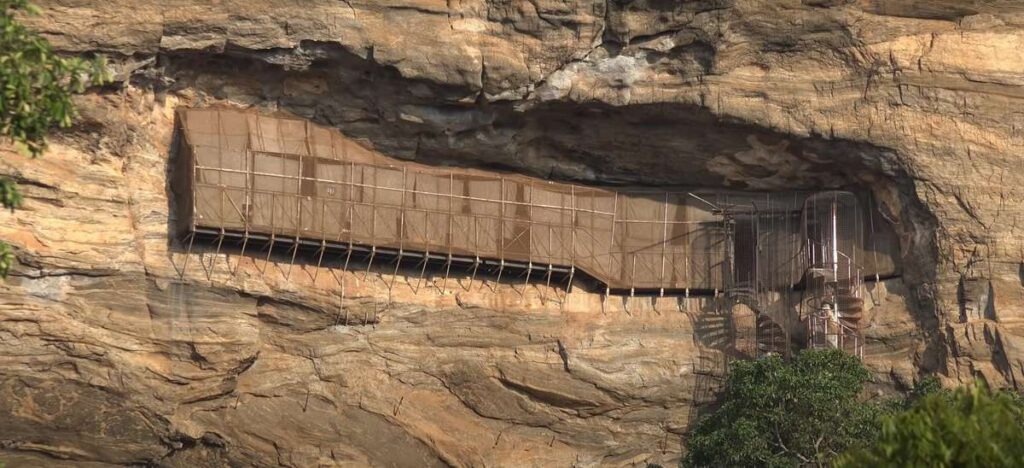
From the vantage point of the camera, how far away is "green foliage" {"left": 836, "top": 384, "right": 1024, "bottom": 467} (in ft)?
41.8

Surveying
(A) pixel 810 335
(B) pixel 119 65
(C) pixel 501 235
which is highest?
(B) pixel 119 65

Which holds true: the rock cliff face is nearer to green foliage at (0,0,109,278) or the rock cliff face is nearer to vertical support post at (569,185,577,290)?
vertical support post at (569,185,577,290)

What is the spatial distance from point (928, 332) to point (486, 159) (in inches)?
327

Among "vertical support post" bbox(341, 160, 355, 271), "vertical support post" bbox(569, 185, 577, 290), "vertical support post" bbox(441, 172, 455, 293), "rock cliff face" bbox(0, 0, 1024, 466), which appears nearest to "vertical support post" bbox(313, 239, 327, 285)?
"rock cliff face" bbox(0, 0, 1024, 466)

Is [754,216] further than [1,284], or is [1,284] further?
[754,216]

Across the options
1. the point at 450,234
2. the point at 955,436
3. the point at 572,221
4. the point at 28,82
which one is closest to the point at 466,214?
the point at 450,234

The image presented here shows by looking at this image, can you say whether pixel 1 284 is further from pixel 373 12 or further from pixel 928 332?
pixel 928 332

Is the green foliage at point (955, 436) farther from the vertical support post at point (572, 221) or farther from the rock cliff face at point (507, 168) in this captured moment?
the vertical support post at point (572, 221)

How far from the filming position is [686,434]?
27.0 meters

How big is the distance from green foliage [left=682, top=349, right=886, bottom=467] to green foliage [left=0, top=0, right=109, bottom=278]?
11802 mm

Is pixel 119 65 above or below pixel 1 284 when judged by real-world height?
above

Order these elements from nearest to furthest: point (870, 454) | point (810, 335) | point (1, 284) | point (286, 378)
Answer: point (870, 454), point (1, 284), point (286, 378), point (810, 335)

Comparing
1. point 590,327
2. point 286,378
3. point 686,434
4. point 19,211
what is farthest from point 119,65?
point 686,434

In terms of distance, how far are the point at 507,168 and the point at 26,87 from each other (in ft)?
51.5
